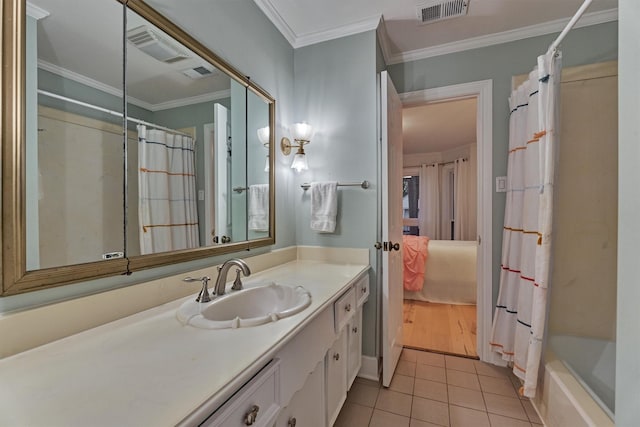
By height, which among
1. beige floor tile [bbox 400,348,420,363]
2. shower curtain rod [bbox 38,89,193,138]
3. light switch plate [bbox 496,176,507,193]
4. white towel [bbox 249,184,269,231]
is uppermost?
shower curtain rod [bbox 38,89,193,138]

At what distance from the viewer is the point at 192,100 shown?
1233 millimetres

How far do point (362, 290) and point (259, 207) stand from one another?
827 mm

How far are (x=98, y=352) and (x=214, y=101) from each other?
111 cm

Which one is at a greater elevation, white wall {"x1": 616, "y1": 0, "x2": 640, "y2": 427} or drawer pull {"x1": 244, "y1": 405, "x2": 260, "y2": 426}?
white wall {"x1": 616, "y1": 0, "x2": 640, "y2": 427}

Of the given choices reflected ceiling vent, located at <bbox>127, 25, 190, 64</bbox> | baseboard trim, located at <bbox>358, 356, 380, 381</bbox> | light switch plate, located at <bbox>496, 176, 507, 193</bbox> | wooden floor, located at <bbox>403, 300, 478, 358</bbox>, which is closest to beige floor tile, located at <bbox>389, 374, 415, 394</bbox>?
baseboard trim, located at <bbox>358, 356, 380, 381</bbox>

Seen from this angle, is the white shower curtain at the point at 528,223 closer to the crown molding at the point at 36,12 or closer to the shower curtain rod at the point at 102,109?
the shower curtain rod at the point at 102,109

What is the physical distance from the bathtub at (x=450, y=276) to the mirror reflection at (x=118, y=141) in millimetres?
2745

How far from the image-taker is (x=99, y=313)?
866 millimetres

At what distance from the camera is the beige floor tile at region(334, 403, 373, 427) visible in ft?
4.93

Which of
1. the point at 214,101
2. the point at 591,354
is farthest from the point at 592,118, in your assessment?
A: the point at 214,101

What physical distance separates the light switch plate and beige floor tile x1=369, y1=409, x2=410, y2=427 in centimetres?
168

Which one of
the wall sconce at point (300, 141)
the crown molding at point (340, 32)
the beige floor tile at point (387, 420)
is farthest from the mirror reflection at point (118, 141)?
the beige floor tile at point (387, 420)

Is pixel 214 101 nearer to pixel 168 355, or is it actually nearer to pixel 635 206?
pixel 168 355

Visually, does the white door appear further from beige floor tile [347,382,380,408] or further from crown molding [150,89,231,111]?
crown molding [150,89,231,111]
